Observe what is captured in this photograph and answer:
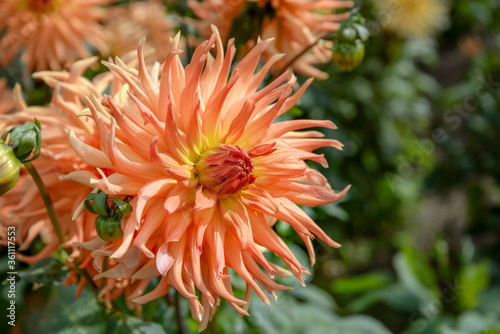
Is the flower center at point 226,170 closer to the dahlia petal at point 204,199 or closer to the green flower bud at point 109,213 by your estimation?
the dahlia petal at point 204,199

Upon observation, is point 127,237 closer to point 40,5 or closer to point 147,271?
point 147,271

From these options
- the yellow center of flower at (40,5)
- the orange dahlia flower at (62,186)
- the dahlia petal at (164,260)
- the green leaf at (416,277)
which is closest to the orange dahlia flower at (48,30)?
the yellow center of flower at (40,5)

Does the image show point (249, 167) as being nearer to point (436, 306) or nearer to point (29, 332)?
point (29, 332)

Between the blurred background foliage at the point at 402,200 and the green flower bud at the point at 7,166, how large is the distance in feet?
1.90

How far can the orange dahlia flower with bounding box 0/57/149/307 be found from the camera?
86 centimetres

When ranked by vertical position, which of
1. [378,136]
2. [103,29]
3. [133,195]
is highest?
[133,195]

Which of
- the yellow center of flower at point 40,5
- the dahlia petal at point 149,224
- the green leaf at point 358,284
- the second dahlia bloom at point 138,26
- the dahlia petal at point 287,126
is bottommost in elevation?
the green leaf at point 358,284

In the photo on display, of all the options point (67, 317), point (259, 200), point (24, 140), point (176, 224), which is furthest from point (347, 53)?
point (67, 317)

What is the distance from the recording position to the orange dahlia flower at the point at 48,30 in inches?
54.9

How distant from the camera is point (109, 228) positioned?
712mm

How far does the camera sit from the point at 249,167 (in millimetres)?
776

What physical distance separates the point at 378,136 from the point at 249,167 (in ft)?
6.47

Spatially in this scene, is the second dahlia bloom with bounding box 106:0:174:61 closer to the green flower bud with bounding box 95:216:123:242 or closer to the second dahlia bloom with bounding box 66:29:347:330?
the second dahlia bloom with bounding box 66:29:347:330

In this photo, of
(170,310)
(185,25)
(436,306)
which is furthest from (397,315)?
(185,25)
